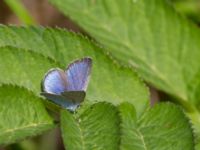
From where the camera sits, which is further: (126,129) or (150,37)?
(150,37)

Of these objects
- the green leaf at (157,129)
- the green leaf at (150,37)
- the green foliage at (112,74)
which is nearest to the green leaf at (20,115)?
the green foliage at (112,74)

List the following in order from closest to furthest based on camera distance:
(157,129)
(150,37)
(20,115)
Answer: (20,115)
(157,129)
(150,37)

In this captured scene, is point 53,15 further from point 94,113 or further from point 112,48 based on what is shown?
point 94,113

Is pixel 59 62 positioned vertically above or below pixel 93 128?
above

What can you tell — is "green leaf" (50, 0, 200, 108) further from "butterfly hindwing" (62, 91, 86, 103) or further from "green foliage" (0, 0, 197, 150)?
"butterfly hindwing" (62, 91, 86, 103)

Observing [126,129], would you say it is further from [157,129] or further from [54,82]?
[54,82]

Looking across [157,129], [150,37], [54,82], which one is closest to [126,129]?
[157,129]
